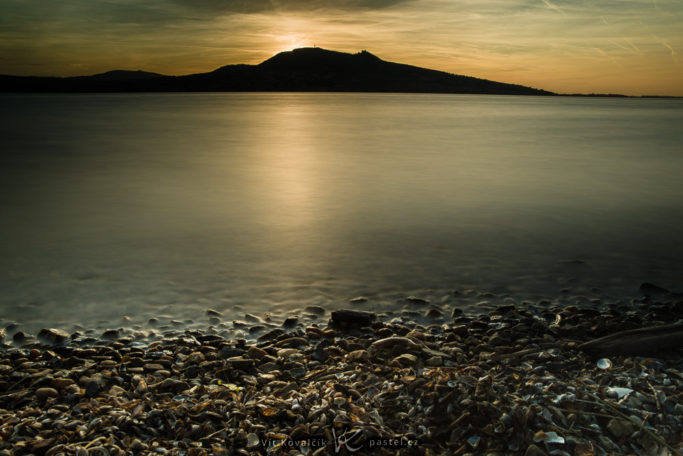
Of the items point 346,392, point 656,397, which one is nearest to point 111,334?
point 346,392

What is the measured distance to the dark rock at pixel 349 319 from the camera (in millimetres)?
5148

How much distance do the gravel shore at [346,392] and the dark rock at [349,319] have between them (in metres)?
0.01

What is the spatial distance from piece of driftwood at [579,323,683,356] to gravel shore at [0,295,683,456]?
3cm

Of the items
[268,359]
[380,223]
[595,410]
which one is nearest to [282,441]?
[268,359]

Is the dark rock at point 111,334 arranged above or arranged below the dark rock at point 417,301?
below

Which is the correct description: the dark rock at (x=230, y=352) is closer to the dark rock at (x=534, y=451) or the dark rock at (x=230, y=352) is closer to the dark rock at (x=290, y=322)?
the dark rock at (x=290, y=322)

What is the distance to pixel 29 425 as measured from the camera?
3258mm

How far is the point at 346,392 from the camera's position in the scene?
3635mm

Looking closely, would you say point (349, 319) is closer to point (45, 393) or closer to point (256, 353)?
point (256, 353)

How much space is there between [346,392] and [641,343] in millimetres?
2630

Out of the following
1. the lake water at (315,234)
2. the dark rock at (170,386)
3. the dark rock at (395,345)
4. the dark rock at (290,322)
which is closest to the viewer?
the dark rock at (170,386)

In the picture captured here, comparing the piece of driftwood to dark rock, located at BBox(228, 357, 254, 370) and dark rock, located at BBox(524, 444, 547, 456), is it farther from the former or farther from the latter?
dark rock, located at BBox(228, 357, 254, 370)

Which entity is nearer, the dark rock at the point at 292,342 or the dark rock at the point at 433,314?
the dark rock at the point at 292,342

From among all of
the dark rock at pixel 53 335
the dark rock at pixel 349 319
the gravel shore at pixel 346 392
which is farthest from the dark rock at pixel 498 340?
the dark rock at pixel 53 335
